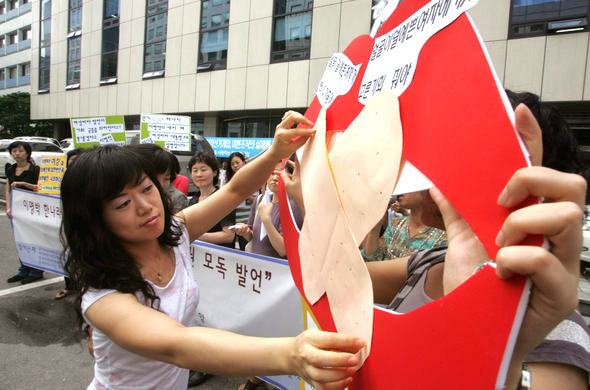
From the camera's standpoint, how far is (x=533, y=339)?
Result: 0.44m

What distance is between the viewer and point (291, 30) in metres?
13.0

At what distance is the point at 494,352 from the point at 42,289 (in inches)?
208

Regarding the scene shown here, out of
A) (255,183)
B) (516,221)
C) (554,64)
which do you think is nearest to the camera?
(516,221)

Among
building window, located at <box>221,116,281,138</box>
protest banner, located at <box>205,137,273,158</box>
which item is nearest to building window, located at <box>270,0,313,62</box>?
building window, located at <box>221,116,281,138</box>

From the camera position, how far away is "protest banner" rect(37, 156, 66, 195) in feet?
16.2

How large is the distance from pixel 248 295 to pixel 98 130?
4733mm

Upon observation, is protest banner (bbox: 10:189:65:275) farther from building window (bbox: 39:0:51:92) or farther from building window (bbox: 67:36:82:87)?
building window (bbox: 39:0:51:92)

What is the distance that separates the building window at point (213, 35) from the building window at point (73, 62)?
10025 mm

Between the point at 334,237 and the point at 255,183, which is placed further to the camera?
the point at 255,183

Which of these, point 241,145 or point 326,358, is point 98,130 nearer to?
point 241,145

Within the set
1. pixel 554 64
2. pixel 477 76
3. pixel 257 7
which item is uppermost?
pixel 257 7

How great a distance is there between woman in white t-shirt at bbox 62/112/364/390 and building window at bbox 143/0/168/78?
1741cm

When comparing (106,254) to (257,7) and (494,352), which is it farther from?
(257,7)

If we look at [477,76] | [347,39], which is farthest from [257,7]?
[477,76]
